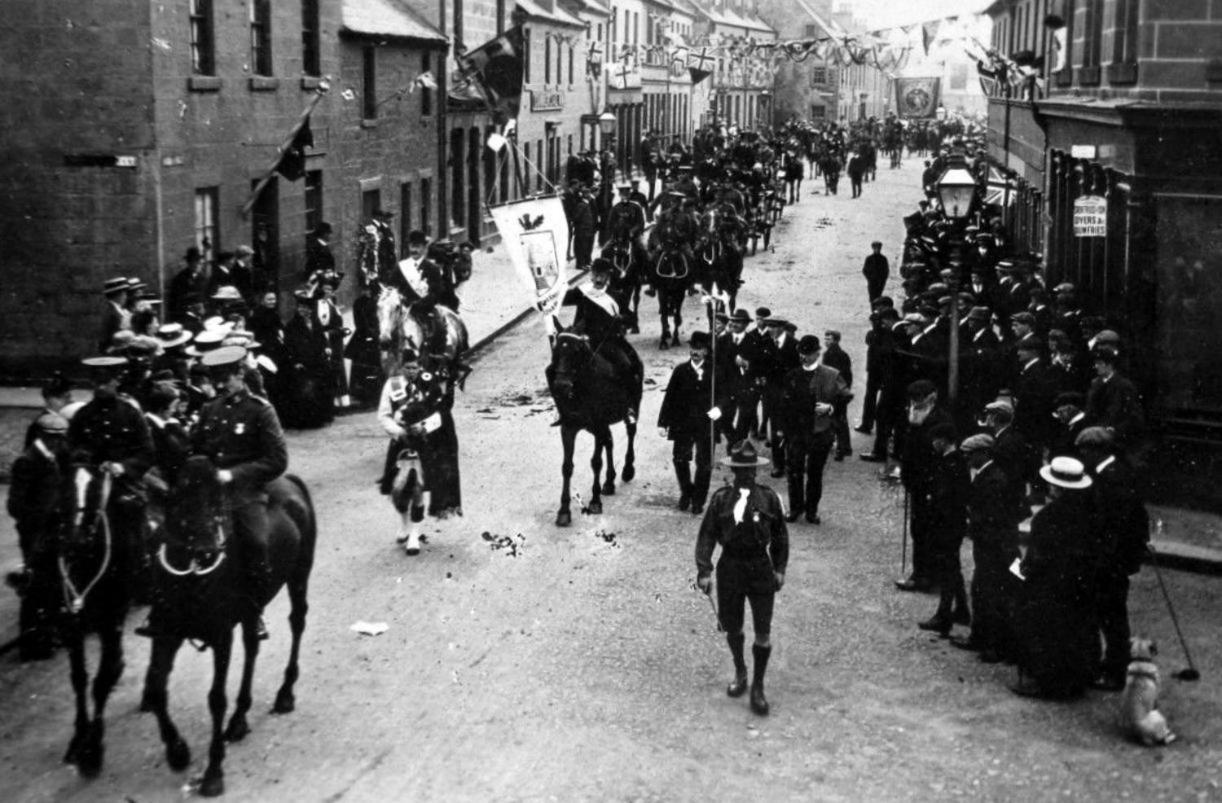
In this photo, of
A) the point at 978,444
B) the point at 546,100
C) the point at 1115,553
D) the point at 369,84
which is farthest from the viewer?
the point at 546,100

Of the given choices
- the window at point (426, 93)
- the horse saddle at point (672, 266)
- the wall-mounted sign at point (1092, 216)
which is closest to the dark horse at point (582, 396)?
the wall-mounted sign at point (1092, 216)

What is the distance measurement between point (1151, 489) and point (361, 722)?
8.42 m

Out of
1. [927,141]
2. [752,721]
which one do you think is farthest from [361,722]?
[927,141]

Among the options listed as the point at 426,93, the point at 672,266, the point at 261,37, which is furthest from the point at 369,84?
the point at 672,266

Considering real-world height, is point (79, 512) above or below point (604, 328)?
below

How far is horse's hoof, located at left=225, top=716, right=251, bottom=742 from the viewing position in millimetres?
8211

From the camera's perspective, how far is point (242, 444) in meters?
8.43

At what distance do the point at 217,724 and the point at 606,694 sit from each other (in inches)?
98.1

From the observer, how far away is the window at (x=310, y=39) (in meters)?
23.9

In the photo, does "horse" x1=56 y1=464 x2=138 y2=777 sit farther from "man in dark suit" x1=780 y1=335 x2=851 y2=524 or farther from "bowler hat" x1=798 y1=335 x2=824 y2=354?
"bowler hat" x1=798 y1=335 x2=824 y2=354

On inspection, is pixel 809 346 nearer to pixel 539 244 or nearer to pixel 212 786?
pixel 539 244

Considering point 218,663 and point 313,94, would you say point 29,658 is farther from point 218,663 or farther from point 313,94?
point 313,94

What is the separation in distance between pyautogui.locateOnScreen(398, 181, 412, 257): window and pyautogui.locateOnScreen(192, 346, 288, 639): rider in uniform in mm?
21530

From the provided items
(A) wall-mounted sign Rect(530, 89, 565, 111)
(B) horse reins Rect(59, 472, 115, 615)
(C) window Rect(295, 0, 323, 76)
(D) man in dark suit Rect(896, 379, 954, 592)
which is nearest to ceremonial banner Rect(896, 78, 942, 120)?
(A) wall-mounted sign Rect(530, 89, 565, 111)
